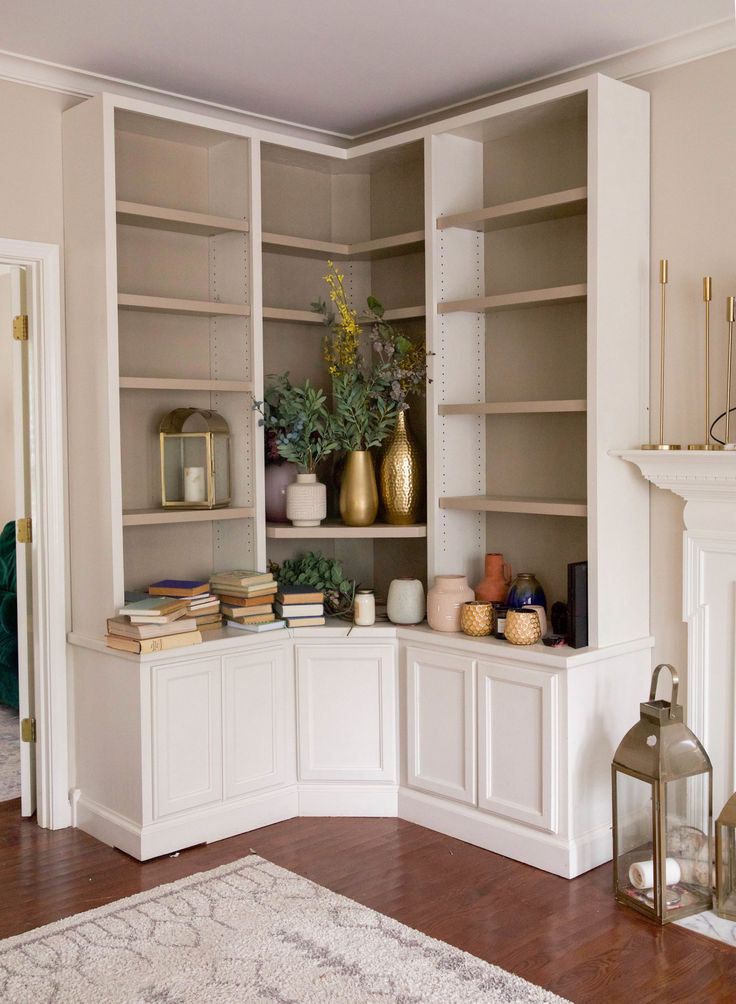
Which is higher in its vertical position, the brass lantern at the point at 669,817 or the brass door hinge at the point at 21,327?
the brass door hinge at the point at 21,327

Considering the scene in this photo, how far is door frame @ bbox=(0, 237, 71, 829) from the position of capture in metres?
3.66

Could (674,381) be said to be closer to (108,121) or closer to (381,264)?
(381,264)

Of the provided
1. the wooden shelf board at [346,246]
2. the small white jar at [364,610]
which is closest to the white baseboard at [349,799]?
the small white jar at [364,610]

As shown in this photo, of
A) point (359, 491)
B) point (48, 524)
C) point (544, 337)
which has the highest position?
point (544, 337)

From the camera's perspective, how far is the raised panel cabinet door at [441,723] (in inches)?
140

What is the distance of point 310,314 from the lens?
407cm

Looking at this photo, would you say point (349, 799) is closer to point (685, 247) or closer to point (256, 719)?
point (256, 719)

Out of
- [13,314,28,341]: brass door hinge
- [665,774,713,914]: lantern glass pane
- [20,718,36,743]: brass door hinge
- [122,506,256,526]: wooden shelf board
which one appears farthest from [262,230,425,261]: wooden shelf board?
[665,774,713,914]: lantern glass pane

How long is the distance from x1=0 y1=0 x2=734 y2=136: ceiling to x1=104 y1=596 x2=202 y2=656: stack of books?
6.09ft

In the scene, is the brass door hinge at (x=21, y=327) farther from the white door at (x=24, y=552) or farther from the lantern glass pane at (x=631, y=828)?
the lantern glass pane at (x=631, y=828)

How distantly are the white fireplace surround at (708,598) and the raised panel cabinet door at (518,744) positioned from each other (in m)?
0.50

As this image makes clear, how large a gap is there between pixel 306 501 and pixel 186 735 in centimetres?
100

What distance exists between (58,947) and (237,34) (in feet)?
9.14

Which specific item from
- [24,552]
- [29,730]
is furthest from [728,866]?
[24,552]
